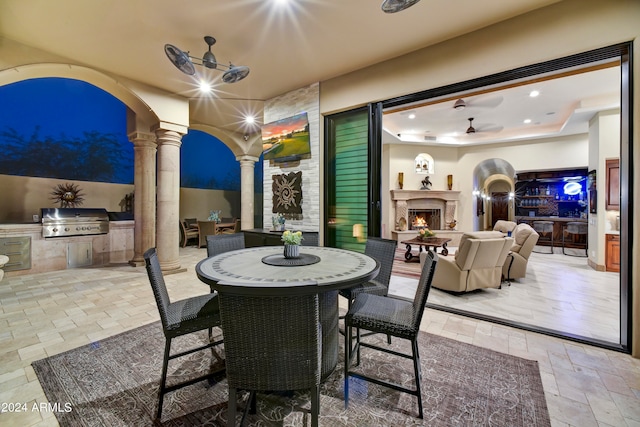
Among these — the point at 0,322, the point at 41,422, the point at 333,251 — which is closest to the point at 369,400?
the point at 333,251

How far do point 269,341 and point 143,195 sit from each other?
5.45m

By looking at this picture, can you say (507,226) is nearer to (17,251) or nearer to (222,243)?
(222,243)

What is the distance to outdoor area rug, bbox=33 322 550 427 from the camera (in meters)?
1.51

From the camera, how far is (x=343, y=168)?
405 centimetres

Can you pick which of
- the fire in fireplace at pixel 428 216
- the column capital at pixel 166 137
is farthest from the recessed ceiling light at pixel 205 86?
the fire in fireplace at pixel 428 216

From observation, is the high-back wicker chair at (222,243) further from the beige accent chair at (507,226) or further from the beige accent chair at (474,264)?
the beige accent chair at (507,226)

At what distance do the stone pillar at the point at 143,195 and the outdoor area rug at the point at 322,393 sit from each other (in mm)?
3500

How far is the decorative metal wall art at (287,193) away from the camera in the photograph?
446cm

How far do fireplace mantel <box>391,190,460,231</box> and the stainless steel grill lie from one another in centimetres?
757

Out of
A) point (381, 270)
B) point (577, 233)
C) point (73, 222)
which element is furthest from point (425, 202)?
point (73, 222)

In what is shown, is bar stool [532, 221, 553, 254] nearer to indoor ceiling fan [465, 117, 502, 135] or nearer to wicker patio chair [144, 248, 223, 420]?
indoor ceiling fan [465, 117, 502, 135]

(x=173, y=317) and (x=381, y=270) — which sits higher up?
(x=381, y=270)

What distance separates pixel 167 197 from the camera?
4637 millimetres

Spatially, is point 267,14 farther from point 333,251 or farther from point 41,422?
point 41,422
